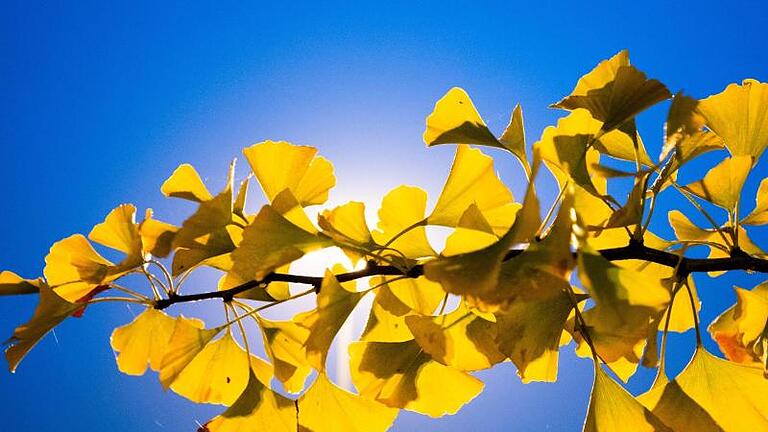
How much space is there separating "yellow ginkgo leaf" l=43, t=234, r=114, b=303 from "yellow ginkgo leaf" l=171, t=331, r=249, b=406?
0.27 ft

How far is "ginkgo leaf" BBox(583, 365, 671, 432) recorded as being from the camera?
37 centimetres

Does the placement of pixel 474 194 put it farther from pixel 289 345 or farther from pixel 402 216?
pixel 289 345

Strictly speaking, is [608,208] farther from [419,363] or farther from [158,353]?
[158,353]

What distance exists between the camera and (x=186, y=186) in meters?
0.39

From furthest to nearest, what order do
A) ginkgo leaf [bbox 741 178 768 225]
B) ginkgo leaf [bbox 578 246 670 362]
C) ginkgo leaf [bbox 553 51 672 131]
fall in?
ginkgo leaf [bbox 741 178 768 225]
ginkgo leaf [bbox 553 51 672 131]
ginkgo leaf [bbox 578 246 670 362]

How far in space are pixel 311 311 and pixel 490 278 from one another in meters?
0.14

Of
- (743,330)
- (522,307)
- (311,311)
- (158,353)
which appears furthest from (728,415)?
(158,353)

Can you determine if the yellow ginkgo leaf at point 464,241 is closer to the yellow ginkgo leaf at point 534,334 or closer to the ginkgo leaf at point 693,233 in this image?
the yellow ginkgo leaf at point 534,334

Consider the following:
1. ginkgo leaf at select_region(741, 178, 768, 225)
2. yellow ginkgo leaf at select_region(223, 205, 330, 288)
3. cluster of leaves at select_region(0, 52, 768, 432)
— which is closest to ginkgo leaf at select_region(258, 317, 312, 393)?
cluster of leaves at select_region(0, 52, 768, 432)

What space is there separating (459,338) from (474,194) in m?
0.10

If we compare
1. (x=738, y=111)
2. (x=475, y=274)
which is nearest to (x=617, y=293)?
(x=475, y=274)

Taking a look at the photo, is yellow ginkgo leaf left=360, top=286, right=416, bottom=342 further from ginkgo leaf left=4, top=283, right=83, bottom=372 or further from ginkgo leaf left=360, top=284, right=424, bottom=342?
ginkgo leaf left=4, top=283, right=83, bottom=372

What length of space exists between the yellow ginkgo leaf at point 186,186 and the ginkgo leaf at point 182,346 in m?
0.08

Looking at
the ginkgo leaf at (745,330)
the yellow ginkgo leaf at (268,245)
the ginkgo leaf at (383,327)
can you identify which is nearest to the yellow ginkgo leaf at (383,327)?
the ginkgo leaf at (383,327)
